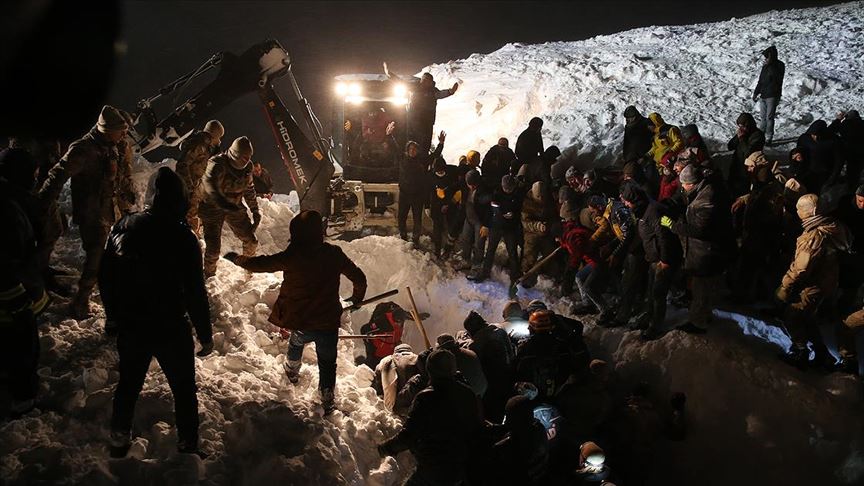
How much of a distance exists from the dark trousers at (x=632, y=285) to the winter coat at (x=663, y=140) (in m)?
2.65

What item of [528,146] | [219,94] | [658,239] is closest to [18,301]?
[219,94]

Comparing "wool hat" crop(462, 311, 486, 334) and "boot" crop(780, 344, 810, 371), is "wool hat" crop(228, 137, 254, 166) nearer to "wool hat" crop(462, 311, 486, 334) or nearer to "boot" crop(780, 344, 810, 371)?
"wool hat" crop(462, 311, 486, 334)

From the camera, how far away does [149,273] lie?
370 centimetres

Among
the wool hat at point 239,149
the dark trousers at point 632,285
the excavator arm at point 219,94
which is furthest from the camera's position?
the excavator arm at point 219,94

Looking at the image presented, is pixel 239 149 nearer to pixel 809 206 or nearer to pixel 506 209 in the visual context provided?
pixel 506 209

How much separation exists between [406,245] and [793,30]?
57.6ft

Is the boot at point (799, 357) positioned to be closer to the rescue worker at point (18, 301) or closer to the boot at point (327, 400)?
the boot at point (327, 400)

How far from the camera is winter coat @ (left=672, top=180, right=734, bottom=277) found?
246 inches

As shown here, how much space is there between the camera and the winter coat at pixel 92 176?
5336mm

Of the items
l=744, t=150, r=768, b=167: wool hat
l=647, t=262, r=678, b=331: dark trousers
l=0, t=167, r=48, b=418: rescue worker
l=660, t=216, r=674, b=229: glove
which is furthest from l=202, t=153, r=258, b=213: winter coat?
l=744, t=150, r=768, b=167: wool hat

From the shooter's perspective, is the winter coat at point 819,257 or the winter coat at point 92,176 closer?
the winter coat at point 92,176

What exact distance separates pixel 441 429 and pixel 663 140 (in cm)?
732

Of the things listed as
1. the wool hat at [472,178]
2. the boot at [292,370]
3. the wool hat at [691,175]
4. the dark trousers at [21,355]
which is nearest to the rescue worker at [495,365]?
the boot at [292,370]

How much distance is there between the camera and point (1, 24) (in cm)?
1719
